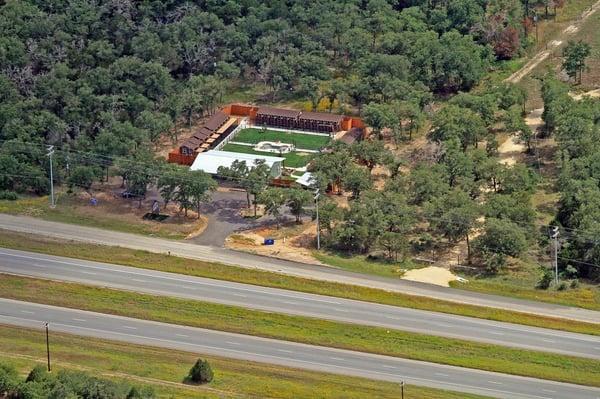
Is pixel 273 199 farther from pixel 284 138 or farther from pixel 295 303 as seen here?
pixel 284 138

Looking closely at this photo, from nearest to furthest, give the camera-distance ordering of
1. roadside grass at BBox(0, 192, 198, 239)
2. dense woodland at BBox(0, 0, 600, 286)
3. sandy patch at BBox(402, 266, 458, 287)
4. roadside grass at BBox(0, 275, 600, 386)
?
roadside grass at BBox(0, 275, 600, 386) < sandy patch at BBox(402, 266, 458, 287) < dense woodland at BBox(0, 0, 600, 286) < roadside grass at BBox(0, 192, 198, 239)

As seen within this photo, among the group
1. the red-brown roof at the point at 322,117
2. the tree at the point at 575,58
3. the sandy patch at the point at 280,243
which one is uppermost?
the tree at the point at 575,58

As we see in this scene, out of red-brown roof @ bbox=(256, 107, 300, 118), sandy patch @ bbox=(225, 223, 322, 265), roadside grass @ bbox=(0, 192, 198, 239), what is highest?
red-brown roof @ bbox=(256, 107, 300, 118)

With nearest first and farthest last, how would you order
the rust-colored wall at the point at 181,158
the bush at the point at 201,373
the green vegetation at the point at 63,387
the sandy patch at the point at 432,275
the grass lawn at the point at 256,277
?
the green vegetation at the point at 63,387, the bush at the point at 201,373, the grass lawn at the point at 256,277, the sandy patch at the point at 432,275, the rust-colored wall at the point at 181,158

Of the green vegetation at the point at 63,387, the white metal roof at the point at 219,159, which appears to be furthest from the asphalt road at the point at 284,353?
the white metal roof at the point at 219,159

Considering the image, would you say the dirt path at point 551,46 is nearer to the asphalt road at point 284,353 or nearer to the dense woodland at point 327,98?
the dense woodland at point 327,98

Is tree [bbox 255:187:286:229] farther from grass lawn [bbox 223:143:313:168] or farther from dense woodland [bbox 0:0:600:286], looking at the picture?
grass lawn [bbox 223:143:313:168]

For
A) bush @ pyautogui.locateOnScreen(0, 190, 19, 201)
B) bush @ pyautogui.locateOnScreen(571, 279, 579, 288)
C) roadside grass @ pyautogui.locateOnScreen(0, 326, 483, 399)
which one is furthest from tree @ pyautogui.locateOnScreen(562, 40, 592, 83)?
roadside grass @ pyautogui.locateOnScreen(0, 326, 483, 399)
